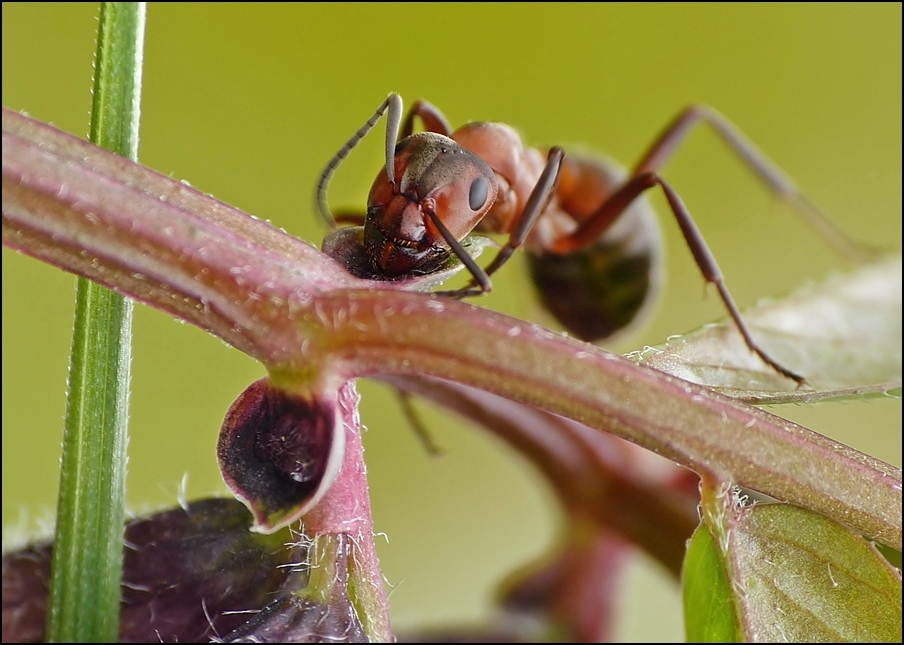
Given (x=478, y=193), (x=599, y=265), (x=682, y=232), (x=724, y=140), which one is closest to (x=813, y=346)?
(x=682, y=232)

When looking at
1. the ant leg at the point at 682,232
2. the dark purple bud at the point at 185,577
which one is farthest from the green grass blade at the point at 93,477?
the ant leg at the point at 682,232

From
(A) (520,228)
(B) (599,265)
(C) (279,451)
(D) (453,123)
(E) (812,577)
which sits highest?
(D) (453,123)

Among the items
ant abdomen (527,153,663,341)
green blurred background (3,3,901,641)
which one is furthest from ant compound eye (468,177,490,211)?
green blurred background (3,3,901,641)

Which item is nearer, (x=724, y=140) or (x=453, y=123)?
(x=724, y=140)

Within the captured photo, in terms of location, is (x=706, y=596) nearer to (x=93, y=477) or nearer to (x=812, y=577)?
(x=812, y=577)

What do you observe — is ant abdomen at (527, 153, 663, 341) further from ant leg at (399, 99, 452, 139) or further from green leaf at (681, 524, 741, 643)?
green leaf at (681, 524, 741, 643)

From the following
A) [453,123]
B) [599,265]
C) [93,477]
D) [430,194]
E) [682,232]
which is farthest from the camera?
[453,123]

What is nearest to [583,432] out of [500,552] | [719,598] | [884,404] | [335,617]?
[719,598]

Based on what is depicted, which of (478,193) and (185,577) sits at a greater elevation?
(478,193)
